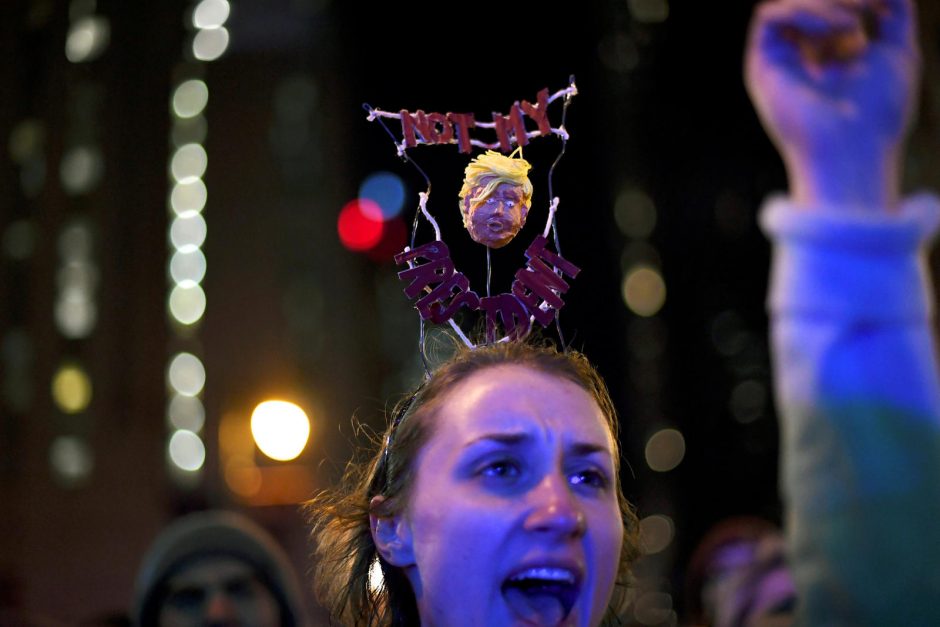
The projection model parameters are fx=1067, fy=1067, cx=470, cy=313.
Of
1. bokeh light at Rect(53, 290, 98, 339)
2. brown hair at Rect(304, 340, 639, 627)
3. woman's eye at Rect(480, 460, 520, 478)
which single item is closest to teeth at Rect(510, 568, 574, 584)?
woman's eye at Rect(480, 460, 520, 478)

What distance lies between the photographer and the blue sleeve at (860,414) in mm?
1111

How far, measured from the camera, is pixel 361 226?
9.80 metres

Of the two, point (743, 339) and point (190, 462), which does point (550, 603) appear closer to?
point (743, 339)

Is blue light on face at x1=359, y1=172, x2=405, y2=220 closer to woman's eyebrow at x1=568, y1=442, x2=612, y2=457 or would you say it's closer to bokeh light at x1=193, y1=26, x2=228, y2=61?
bokeh light at x1=193, y1=26, x2=228, y2=61

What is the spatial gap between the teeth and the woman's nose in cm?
6

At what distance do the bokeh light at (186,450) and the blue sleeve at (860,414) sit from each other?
920 centimetres

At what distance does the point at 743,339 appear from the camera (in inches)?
333

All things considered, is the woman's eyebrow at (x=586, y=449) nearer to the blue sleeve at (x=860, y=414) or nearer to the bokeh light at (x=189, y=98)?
the blue sleeve at (x=860, y=414)

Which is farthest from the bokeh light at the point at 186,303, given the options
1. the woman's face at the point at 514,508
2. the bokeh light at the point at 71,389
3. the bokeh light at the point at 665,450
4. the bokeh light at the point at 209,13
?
the woman's face at the point at 514,508

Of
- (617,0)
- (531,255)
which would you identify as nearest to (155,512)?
(617,0)

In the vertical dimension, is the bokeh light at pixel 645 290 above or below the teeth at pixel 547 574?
above

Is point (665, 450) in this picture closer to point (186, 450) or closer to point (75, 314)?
point (186, 450)

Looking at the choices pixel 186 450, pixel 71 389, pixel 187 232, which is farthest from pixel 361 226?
pixel 71 389

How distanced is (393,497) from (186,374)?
28.3 ft
